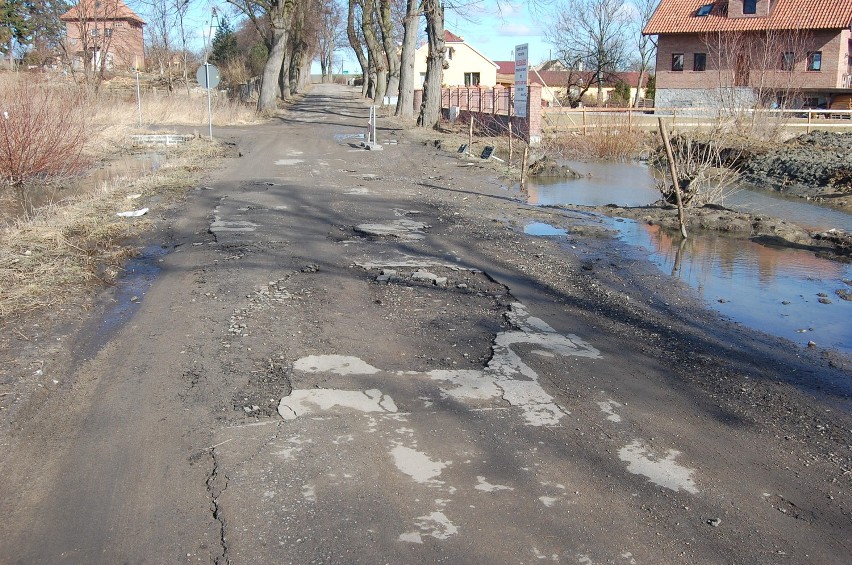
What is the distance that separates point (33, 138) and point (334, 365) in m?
11.6

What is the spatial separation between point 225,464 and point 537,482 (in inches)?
67.3

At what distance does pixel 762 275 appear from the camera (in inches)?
398

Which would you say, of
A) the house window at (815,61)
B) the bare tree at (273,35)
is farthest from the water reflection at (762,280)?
the house window at (815,61)

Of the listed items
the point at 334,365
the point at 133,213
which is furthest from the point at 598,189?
the point at 334,365

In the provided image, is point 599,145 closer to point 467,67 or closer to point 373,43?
point 373,43

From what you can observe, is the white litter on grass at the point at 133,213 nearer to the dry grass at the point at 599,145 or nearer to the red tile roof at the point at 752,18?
the dry grass at the point at 599,145

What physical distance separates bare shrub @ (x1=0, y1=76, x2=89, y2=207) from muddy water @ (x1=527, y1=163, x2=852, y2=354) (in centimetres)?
944

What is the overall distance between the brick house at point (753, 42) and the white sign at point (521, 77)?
69.5 ft

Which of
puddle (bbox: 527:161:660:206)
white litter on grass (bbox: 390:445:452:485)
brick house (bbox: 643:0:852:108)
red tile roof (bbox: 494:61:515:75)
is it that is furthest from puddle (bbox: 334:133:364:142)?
red tile roof (bbox: 494:61:515:75)

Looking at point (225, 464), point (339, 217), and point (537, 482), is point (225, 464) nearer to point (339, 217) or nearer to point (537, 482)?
point (537, 482)

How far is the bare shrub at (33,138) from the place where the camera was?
14273mm

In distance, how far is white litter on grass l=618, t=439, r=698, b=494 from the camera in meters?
4.25

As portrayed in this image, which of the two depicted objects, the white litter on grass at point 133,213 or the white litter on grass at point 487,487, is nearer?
the white litter on grass at point 487,487

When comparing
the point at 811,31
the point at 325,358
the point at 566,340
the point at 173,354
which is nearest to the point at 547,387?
the point at 566,340
